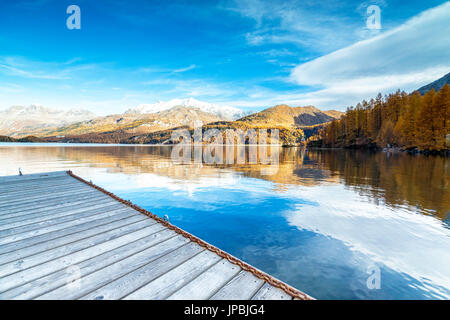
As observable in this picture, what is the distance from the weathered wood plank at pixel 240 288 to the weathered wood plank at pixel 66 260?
383 centimetres

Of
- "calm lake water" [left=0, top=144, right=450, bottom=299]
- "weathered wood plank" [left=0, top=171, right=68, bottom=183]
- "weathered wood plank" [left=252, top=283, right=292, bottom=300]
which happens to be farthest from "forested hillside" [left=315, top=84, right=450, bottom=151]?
"weathered wood plank" [left=0, top=171, right=68, bottom=183]

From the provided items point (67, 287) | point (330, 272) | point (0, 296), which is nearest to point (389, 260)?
point (330, 272)

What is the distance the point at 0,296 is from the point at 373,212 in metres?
17.7

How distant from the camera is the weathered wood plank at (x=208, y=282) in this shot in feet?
14.0

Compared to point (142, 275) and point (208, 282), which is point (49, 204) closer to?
point (142, 275)

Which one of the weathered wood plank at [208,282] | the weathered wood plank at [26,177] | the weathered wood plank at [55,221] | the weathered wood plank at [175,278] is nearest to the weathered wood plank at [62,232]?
the weathered wood plank at [55,221]

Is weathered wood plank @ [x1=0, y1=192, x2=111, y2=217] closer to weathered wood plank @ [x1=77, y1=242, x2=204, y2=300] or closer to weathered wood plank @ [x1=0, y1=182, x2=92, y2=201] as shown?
weathered wood plank @ [x1=0, y1=182, x2=92, y2=201]

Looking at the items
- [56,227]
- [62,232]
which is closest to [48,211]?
[56,227]

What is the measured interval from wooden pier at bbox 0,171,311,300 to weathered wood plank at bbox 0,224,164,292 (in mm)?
22

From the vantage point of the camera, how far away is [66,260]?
5574 mm

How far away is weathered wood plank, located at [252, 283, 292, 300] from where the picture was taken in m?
4.20

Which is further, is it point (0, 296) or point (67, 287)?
point (67, 287)
